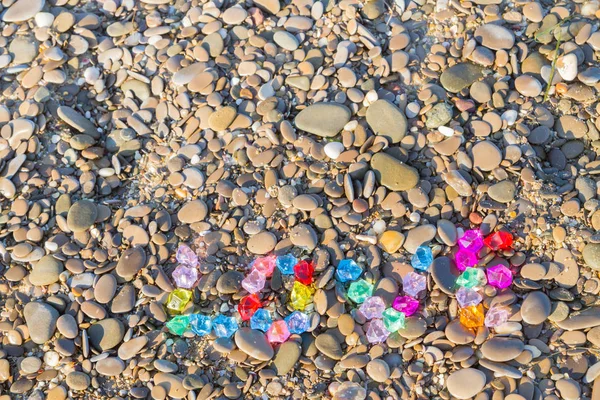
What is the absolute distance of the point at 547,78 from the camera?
245 centimetres

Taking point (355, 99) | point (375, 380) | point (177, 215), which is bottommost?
point (375, 380)

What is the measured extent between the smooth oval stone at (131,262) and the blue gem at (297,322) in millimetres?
571

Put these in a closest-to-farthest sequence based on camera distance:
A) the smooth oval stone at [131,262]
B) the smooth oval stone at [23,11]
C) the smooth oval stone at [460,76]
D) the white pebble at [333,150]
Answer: the smooth oval stone at [131,262] < the white pebble at [333,150] < the smooth oval stone at [460,76] < the smooth oval stone at [23,11]

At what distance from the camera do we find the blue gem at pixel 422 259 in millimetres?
2125

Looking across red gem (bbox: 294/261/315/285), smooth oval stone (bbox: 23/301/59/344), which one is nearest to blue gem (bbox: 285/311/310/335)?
red gem (bbox: 294/261/315/285)

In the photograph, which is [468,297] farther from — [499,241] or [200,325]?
[200,325]

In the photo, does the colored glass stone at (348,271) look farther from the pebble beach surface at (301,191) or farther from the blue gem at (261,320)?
the blue gem at (261,320)

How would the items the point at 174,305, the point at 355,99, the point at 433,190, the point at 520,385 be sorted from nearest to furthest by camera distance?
the point at 520,385 < the point at 174,305 < the point at 433,190 < the point at 355,99

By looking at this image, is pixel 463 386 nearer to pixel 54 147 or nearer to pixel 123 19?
pixel 54 147

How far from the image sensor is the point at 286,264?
2.15 m

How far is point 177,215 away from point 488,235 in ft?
3.74

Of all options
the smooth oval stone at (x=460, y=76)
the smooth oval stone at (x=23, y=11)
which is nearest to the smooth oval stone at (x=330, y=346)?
the smooth oval stone at (x=460, y=76)

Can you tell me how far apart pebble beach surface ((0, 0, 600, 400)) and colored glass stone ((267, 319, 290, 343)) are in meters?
0.02

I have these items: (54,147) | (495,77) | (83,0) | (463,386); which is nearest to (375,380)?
(463,386)
